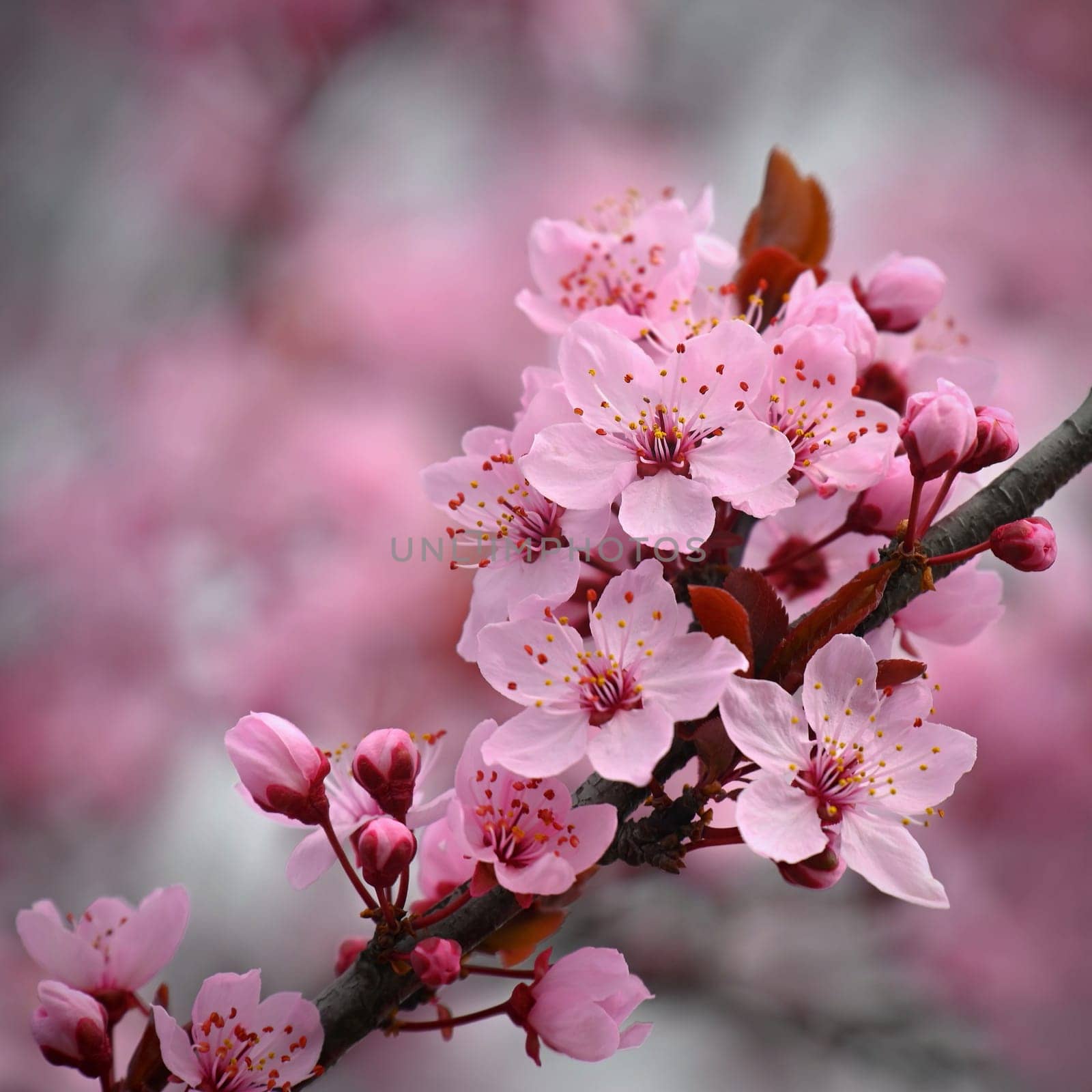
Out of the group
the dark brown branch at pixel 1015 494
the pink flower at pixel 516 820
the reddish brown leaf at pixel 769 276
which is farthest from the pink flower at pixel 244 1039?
the reddish brown leaf at pixel 769 276

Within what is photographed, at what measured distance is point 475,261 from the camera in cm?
203

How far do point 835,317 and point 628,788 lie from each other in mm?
263

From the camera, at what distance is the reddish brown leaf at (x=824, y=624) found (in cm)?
47

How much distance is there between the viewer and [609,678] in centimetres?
47

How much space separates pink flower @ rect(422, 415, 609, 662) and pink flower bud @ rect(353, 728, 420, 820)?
53mm

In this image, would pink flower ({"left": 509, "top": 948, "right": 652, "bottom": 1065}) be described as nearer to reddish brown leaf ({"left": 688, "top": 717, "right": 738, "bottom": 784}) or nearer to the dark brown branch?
reddish brown leaf ({"left": 688, "top": 717, "right": 738, "bottom": 784})

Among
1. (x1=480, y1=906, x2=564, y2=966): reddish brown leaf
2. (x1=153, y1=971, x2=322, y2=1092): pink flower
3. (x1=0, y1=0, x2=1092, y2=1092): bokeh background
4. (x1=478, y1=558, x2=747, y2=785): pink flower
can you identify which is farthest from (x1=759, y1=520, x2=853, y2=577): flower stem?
(x1=0, y1=0, x2=1092, y2=1092): bokeh background

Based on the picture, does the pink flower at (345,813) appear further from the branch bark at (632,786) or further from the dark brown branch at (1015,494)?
the dark brown branch at (1015,494)

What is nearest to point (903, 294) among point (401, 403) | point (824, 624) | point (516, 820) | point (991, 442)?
point (991, 442)

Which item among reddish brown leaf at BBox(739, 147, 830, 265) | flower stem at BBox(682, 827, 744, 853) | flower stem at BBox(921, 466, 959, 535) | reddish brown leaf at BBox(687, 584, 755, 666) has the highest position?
reddish brown leaf at BBox(739, 147, 830, 265)

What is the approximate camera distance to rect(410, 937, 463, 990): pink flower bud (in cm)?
45

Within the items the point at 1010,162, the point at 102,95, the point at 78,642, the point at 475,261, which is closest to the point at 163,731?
the point at 78,642

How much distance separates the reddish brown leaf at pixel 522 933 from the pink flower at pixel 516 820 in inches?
2.9

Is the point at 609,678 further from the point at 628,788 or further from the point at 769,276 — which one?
the point at 769,276
